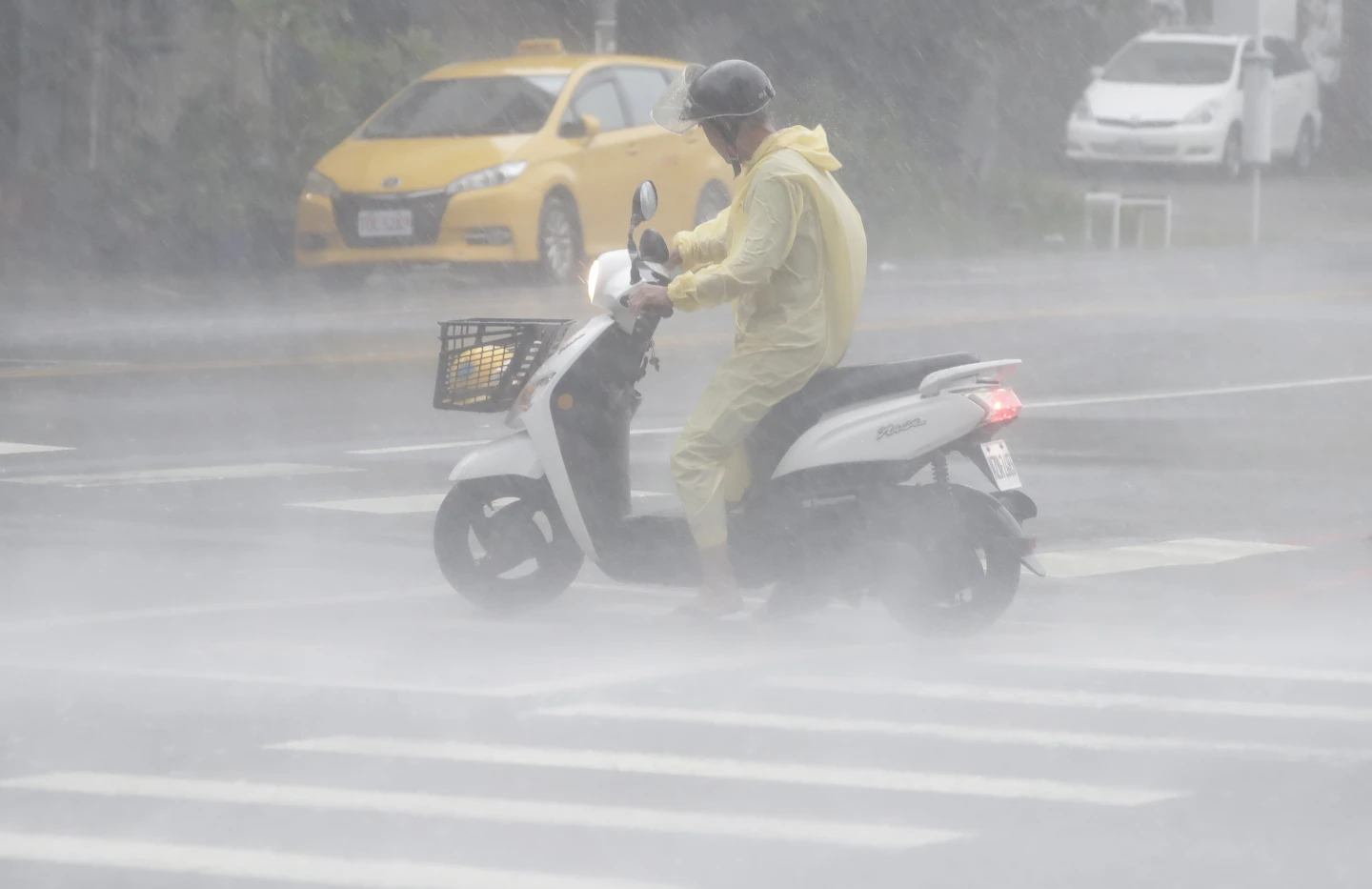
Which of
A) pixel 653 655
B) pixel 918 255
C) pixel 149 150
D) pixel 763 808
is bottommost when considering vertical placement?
pixel 918 255

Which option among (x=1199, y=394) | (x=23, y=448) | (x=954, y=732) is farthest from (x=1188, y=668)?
(x=1199, y=394)

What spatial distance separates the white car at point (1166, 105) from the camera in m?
36.9

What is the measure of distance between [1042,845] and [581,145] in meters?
17.4

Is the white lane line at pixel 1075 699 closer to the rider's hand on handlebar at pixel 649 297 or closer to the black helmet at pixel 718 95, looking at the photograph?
the rider's hand on handlebar at pixel 649 297

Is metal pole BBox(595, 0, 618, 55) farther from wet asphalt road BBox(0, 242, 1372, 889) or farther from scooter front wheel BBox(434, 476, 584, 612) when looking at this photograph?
scooter front wheel BBox(434, 476, 584, 612)

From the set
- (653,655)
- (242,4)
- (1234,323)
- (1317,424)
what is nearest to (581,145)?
(242,4)

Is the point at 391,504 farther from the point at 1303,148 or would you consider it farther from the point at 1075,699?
the point at 1303,148

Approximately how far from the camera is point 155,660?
8.13 m

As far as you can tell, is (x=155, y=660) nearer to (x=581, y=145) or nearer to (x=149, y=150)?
(x=581, y=145)

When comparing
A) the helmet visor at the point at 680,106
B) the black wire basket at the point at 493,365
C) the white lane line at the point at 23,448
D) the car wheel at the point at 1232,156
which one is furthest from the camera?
the car wheel at the point at 1232,156

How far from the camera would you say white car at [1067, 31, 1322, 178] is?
3691 centimetres

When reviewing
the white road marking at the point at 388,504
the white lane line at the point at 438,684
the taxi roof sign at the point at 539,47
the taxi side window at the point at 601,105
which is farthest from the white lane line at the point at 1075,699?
the taxi roof sign at the point at 539,47

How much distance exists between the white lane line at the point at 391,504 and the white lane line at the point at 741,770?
4.42m

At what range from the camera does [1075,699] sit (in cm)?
752
